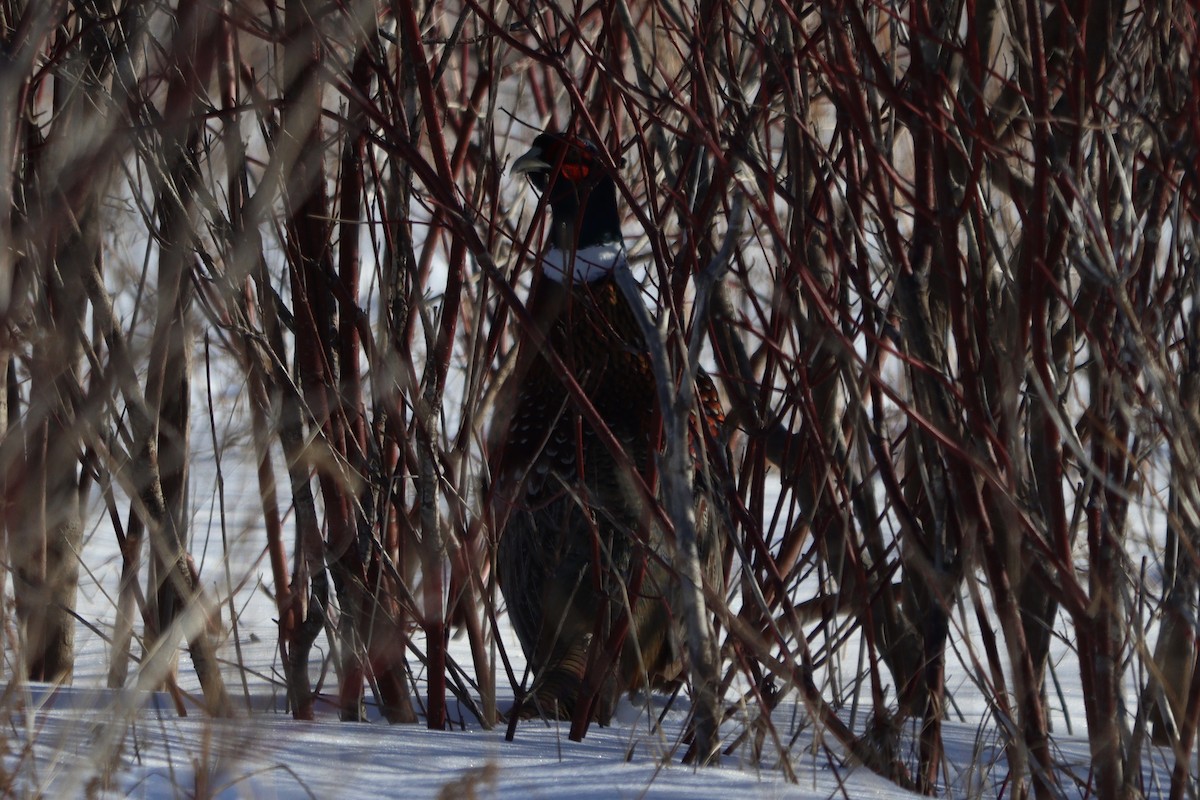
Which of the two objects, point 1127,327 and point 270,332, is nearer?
point 1127,327

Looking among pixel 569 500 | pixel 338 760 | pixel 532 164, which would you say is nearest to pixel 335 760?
pixel 338 760

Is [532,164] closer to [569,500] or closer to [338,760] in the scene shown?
[569,500]

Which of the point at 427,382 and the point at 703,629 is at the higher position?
the point at 427,382

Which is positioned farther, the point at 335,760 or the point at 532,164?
the point at 532,164

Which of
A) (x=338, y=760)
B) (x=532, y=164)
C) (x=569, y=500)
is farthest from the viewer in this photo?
(x=532, y=164)

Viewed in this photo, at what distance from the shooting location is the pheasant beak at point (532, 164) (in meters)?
3.23

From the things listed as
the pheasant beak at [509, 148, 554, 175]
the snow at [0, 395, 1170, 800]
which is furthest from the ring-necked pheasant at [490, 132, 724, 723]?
the snow at [0, 395, 1170, 800]

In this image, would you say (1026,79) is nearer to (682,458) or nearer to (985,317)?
(985,317)

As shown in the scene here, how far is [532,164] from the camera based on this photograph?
3256mm

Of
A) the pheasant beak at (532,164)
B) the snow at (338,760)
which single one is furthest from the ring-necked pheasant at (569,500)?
the snow at (338,760)

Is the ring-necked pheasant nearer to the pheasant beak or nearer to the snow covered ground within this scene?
the pheasant beak

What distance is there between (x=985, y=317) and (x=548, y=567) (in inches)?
56.6

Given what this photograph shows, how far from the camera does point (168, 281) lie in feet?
7.63

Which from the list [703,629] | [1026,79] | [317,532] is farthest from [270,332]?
[1026,79]
